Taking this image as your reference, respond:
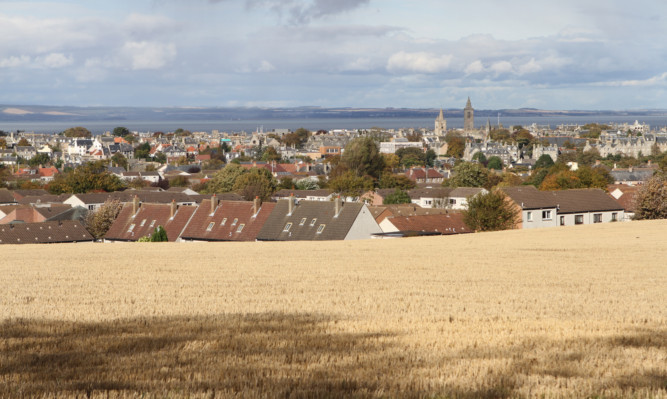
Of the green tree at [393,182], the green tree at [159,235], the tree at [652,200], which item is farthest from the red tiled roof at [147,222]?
the green tree at [393,182]

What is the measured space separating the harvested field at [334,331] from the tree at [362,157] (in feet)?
344

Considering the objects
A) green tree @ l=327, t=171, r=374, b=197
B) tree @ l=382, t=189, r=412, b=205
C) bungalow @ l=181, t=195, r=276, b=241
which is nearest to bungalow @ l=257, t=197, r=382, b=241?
bungalow @ l=181, t=195, r=276, b=241

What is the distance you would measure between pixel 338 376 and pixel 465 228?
55645 millimetres

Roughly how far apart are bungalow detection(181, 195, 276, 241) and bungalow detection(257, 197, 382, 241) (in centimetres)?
158

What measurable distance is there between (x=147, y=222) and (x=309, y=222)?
50.1ft

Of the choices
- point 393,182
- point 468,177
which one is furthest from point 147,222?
point 393,182

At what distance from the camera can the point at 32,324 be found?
42.4 ft

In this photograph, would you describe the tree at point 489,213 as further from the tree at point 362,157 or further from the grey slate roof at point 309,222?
the tree at point 362,157

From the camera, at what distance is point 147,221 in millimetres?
64062

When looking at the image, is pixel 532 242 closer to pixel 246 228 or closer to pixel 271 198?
pixel 246 228

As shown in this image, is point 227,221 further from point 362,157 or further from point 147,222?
point 362,157

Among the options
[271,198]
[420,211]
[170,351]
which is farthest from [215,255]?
[271,198]

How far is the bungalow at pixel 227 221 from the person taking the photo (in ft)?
192

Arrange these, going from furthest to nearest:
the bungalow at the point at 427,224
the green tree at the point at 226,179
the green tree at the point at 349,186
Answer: the green tree at the point at 226,179, the green tree at the point at 349,186, the bungalow at the point at 427,224
